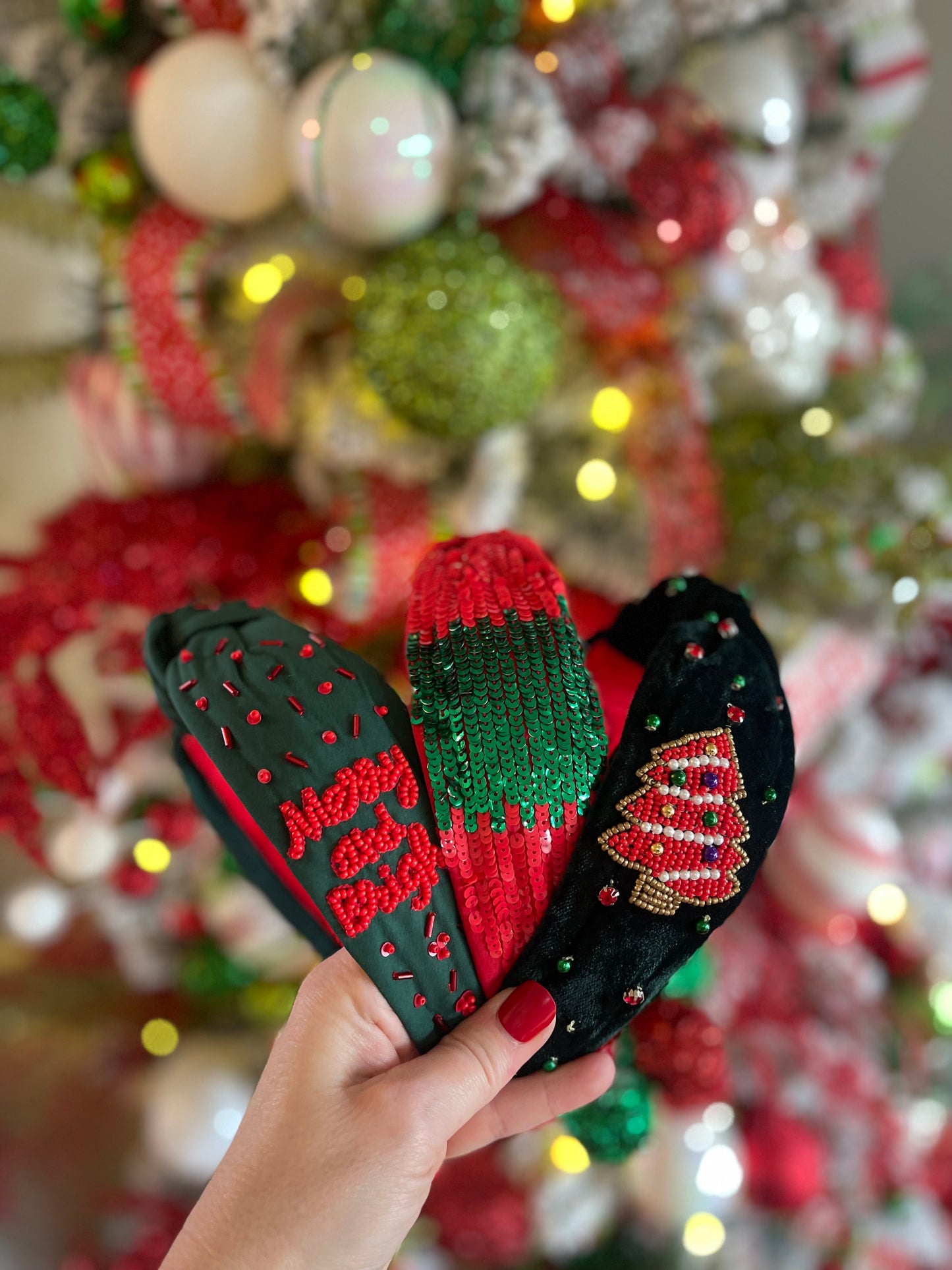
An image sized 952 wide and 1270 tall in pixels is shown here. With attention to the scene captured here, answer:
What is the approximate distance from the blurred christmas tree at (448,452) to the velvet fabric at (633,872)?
21cm

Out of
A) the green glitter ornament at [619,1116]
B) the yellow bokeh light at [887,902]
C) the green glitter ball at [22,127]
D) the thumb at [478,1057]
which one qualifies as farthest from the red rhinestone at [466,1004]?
the green glitter ball at [22,127]

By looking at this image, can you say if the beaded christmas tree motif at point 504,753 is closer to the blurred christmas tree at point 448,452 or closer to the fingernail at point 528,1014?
the fingernail at point 528,1014

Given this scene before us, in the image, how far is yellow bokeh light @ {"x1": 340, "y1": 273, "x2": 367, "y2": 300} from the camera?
0.70 meters

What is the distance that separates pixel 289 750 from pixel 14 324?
2.00 ft

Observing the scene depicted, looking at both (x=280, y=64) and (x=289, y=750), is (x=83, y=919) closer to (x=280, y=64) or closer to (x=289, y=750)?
(x=289, y=750)

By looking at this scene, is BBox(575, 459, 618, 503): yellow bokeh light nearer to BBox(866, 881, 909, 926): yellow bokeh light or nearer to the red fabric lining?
the red fabric lining

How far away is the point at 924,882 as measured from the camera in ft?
3.11

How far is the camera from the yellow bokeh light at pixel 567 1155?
31.0 inches

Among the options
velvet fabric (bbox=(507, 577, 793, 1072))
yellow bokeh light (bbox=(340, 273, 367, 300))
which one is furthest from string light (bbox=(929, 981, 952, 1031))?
yellow bokeh light (bbox=(340, 273, 367, 300))

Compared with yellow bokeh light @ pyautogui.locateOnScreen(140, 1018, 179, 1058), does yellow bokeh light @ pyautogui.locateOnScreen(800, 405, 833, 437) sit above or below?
above

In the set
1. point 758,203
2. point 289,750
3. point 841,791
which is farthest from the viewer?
point 841,791

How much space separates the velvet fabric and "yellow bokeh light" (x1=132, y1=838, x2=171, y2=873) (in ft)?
1.76

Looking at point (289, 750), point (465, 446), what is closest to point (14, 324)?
point (465, 446)

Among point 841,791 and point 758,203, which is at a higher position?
point 758,203
